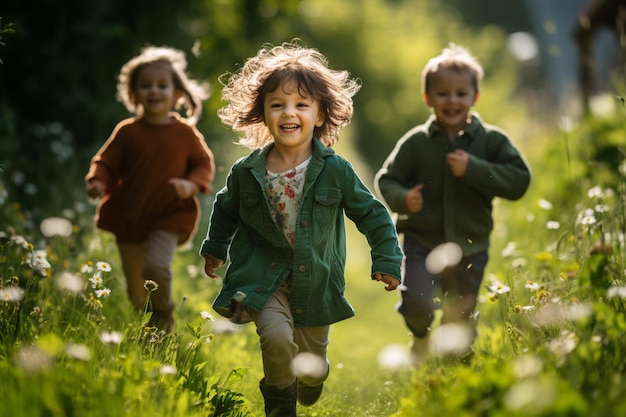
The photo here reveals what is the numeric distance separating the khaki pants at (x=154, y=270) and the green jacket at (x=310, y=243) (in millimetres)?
1218

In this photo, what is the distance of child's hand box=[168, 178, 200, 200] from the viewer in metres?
5.27

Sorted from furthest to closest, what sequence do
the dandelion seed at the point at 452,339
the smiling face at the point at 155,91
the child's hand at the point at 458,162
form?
the smiling face at the point at 155,91 < the child's hand at the point at 458,162 < the dandelion seed at the point at 452,339

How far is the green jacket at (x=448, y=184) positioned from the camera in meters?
4.90

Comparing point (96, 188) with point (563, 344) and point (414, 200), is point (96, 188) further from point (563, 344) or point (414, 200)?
point (563, 344)

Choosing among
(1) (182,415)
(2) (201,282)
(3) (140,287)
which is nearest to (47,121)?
(2) (201,282)

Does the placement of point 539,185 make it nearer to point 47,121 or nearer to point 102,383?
point 47,121

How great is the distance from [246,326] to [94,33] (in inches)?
210

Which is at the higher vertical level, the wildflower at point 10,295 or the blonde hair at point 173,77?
the blonde hair at point 173,77

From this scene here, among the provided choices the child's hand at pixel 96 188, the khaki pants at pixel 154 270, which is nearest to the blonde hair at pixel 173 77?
the child's hand at pixel 96 188

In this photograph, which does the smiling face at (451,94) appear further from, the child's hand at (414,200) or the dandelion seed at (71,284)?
the dandelion seed at (71,284)

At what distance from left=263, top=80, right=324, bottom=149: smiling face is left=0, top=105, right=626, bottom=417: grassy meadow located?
0.95 meters

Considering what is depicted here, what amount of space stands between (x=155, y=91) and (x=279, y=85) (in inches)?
67.2

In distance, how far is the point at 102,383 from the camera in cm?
294

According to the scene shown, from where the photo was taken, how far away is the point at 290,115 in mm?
3996
